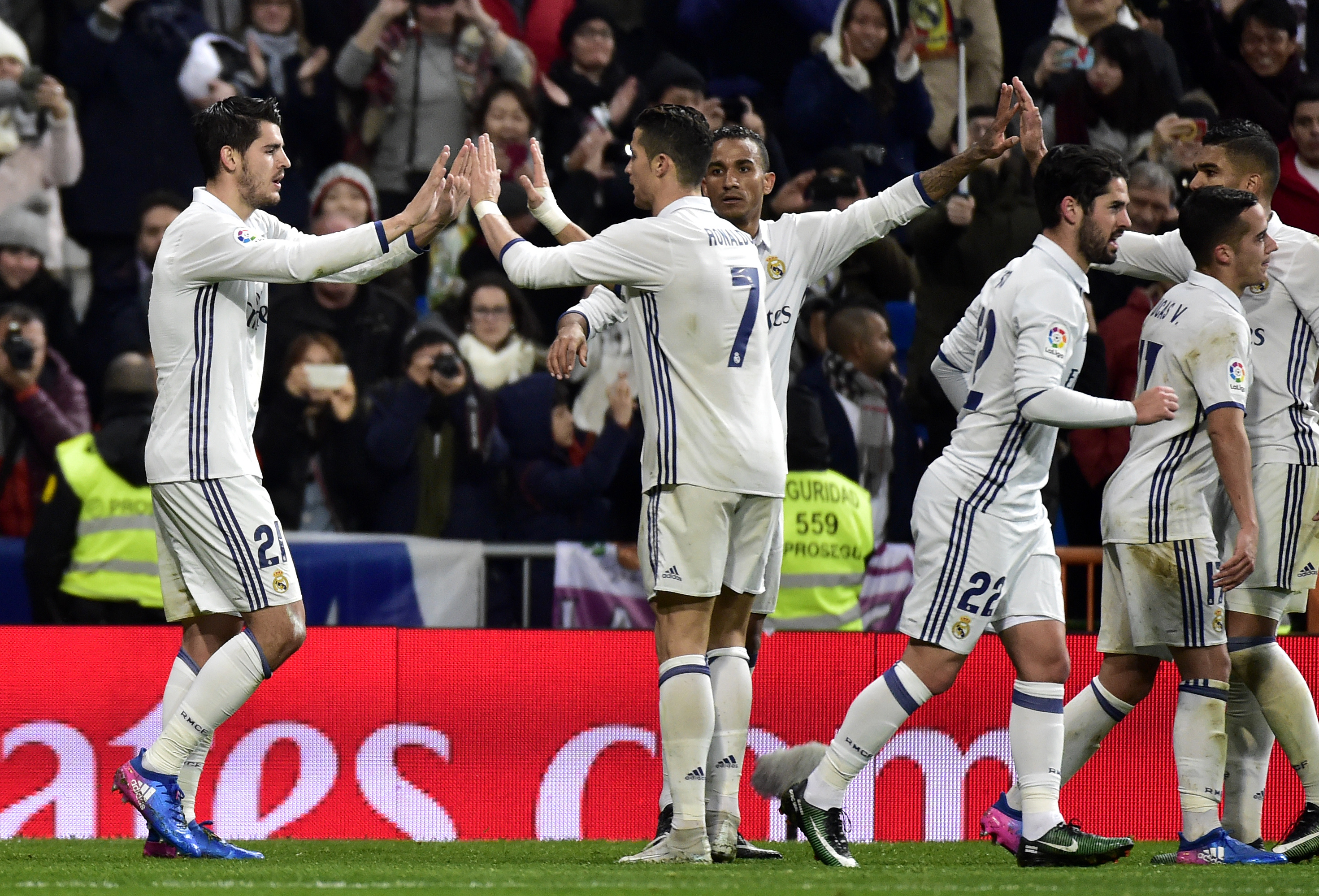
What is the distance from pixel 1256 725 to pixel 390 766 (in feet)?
10.8

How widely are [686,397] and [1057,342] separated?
1.15m

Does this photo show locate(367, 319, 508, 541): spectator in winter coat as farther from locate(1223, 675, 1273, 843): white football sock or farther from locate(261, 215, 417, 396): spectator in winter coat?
locate(1223, 675, 1273, 843): white football sock

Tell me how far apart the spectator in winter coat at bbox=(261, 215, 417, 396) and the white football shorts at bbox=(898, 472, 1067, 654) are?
4.37 meters

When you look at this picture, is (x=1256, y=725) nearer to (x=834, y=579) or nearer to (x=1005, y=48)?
(x=834, y=579)

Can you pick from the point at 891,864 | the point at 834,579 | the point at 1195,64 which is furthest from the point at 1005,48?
the point at 891,864

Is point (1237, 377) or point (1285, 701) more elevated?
point (1237, 377)

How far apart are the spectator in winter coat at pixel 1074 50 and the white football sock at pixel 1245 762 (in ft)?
15.4

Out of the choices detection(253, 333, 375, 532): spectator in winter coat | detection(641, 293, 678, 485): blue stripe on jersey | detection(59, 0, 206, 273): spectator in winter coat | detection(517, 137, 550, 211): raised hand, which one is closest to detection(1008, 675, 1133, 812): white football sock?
detection(641, 293, 678, 485): blue stripe on jersey

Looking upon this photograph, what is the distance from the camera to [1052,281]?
5180 millimetres

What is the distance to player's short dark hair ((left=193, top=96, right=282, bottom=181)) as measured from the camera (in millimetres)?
5488

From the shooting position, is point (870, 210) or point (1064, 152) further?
point (870, 210)

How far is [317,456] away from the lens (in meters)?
8.85

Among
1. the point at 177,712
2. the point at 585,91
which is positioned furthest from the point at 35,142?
the point at 177,712

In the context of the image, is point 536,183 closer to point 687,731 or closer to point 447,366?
point 687,731
